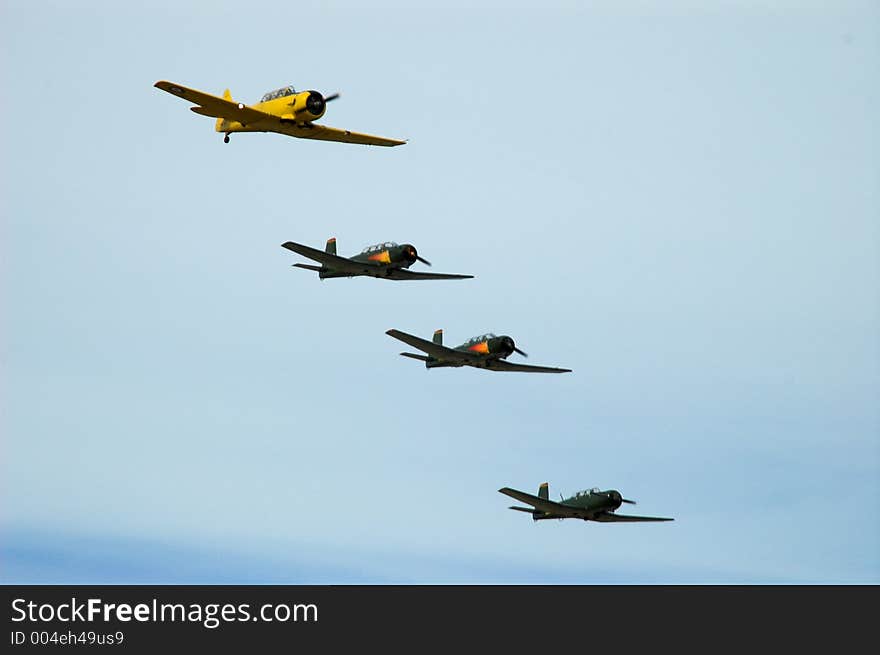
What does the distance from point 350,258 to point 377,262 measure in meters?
2.77

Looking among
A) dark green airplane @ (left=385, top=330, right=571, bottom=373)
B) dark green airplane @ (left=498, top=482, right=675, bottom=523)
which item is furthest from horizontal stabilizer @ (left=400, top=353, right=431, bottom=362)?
dark green airplane @ (left=498, top=482, right=675, bottom=523)

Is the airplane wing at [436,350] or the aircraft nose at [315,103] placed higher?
the aircraft nose at [315,103]

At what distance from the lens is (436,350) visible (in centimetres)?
13750

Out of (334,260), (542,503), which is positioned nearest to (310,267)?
(334,260)

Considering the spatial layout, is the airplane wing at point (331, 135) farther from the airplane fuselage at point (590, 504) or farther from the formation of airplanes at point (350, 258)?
the airplane fuselage at point (590, 504)

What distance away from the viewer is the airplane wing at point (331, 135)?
128250mm

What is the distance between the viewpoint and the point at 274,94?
12900 centimetres

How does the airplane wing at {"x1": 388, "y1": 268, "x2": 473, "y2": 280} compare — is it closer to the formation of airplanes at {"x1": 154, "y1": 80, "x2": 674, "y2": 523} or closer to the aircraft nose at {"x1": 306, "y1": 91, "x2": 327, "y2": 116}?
the formation of airplanes at {"x1": 154, "y1": 80, "x2": 674, "y2": 523}

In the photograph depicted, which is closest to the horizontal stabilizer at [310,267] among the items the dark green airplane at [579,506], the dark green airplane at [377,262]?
the dark green airplane at [377,262]

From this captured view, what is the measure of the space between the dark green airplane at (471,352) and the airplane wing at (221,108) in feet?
72.3

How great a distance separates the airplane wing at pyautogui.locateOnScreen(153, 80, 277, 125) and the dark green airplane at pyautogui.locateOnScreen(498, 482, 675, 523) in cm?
4226

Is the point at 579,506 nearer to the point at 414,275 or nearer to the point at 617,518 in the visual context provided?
the point at 617,518
